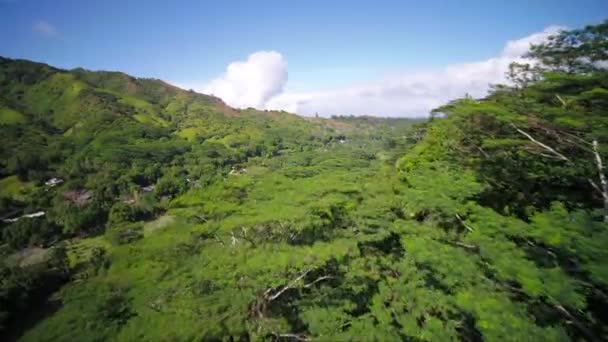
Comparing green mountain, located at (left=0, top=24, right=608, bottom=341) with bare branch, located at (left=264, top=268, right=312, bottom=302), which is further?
bare branch, located at (left=264, top=268, right=312, bottom=302)

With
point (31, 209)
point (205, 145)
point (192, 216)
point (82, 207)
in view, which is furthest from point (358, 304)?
point (205, 145)

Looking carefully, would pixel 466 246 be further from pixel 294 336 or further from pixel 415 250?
pixel 294 336

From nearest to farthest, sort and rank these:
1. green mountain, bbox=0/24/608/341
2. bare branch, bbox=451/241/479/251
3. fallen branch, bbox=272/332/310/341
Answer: green mountain, bbox=0/24/608/341 → fallen branch, bbox=272/332/310/341 → bare branch, bbox=451/241/479/251

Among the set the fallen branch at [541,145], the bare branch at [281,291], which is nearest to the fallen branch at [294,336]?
the bare branch at [281,291]

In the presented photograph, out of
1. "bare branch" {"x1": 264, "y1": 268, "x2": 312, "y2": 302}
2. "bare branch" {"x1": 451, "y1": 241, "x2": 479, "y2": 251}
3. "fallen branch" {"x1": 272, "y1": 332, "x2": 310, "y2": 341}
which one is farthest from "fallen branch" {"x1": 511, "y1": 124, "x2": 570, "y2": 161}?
"fallen branch" {"x1": 272, "y1": 332, "x2": 310, "y2": 341}

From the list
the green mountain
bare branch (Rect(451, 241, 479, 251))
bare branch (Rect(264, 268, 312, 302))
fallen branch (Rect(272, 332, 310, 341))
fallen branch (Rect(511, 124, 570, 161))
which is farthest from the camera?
bare branch (Rect(264, 268, 312, 302))

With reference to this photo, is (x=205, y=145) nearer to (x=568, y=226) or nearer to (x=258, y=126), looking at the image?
(x=258, y=126)

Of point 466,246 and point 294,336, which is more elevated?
point 466,246

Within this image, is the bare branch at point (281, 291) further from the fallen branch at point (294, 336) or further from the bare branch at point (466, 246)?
the bare branch at point (466, 246)

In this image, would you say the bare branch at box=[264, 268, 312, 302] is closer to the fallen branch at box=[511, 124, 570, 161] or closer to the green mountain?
the green mountain

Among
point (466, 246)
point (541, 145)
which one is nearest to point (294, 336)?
point (466, 246)

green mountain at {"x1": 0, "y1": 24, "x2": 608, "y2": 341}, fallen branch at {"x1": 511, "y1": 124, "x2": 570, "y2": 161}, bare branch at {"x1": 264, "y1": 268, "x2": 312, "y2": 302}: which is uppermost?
fallen branch at {"x1": 511, "y1": 124, "x2": 570, "y2": 161}

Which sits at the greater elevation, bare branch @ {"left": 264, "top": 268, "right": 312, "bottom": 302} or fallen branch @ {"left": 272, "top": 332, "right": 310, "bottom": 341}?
bare branch @ {"left": 264, "top": 268, "right": 312, "bottom": 302}
